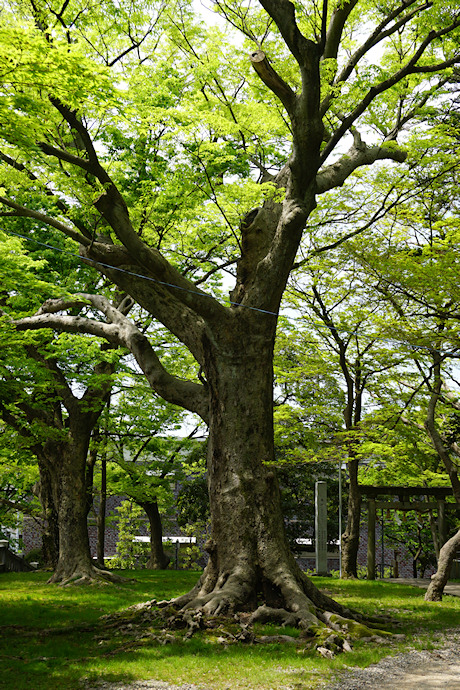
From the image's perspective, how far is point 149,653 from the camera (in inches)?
237

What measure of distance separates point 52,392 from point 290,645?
32.5 ft

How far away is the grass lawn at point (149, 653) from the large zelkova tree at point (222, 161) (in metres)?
1.03

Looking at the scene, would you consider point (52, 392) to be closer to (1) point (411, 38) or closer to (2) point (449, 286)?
(2) point (449, 286)

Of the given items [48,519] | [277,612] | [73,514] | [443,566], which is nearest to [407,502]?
[443,566]

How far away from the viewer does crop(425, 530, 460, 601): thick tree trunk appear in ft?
30.2

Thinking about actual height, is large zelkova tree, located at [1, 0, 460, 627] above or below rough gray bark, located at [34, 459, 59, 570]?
above

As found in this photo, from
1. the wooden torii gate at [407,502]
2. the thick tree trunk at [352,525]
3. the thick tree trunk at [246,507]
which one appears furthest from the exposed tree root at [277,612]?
the thick tree trunk at [352,525]

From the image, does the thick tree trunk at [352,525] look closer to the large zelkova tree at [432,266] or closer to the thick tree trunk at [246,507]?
the large zelkova tree at [432,266]

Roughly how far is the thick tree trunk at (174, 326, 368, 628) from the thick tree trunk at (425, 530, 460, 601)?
7.41 feet

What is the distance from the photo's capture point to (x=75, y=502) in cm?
1348

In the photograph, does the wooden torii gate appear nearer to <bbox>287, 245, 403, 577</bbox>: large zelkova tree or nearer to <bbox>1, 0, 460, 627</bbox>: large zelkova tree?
<bbox>287, 245, 403, 577</bbox>: large zelkova tree

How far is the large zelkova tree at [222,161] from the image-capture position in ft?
24.5

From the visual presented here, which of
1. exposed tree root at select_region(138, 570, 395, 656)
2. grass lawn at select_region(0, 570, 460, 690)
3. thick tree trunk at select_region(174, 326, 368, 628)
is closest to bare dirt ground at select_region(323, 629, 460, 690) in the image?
grass lawn at select_region(0, 570, 460, 690)

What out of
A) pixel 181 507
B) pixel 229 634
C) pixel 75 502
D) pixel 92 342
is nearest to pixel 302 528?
pixel 181 507
